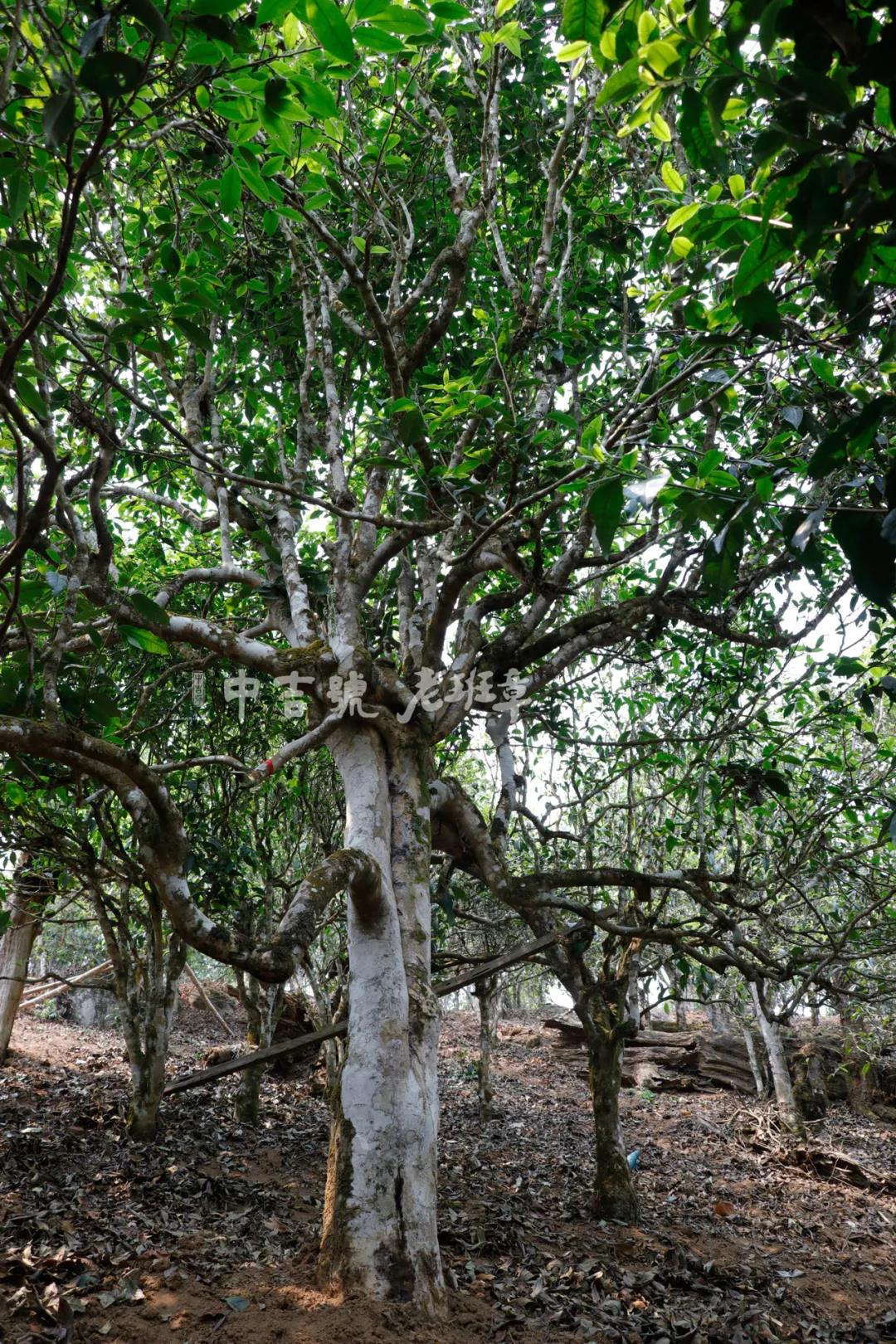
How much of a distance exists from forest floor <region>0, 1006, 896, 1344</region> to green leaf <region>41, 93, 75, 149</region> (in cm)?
354

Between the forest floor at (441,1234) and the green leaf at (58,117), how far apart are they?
3542 millimetres

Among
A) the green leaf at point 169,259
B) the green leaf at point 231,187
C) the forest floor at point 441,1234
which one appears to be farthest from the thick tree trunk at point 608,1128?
the green leaf at point 231,187

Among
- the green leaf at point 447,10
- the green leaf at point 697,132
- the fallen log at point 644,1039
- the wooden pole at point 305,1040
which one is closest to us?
the green leaf at point 697,132

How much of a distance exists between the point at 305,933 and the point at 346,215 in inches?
193

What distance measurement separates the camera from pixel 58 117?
143 centimetres

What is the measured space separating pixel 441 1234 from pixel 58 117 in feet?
17.6

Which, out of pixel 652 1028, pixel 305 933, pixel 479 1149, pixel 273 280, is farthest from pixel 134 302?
pixel 652 1028

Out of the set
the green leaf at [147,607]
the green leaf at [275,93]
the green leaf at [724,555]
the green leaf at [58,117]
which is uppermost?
the green leaf at [275,93]

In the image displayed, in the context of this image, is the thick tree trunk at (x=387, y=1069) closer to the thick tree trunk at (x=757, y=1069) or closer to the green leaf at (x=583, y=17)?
the green leaf at (x=583, y=17)

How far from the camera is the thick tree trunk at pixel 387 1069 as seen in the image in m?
3.28

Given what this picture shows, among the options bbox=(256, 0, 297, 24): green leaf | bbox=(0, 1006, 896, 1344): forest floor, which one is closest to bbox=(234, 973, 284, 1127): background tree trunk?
bbox=(0, 1006, 896, 1344): forest floor

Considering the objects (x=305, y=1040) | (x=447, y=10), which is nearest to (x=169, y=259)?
(x=447, y=10)

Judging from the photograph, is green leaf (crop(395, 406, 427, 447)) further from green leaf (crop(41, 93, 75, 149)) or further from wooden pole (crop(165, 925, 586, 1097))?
wooden pole (crop(165, 925, 586, 1097))

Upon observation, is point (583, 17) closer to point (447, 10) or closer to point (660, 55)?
point (660, 55)
